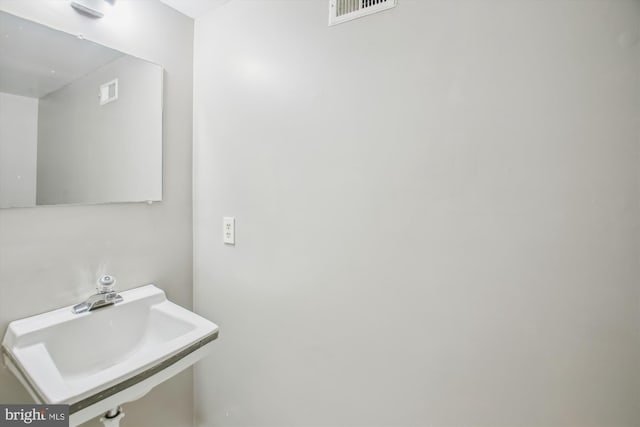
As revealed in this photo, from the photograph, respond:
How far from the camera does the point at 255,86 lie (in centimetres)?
120

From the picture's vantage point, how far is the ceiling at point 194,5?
129 centimetres

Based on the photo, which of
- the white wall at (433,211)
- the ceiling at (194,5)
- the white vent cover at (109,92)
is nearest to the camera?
the white wall at (433,211)

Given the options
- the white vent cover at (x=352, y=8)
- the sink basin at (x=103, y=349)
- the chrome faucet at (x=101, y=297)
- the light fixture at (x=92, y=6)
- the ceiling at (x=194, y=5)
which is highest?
the ceiling at (x=194, y=5)

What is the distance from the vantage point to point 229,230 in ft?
4.28

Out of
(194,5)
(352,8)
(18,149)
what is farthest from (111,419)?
(194,5)

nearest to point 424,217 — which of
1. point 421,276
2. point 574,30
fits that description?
point 421,276

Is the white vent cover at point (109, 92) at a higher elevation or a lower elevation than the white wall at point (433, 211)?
higher

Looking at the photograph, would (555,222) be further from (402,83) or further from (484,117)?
(402,83)

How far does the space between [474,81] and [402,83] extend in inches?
8.0

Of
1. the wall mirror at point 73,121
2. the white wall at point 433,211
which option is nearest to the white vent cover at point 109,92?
the wall mirror at point 73,121

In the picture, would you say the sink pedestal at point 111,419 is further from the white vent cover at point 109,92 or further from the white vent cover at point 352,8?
the white vent cover at point 352,8

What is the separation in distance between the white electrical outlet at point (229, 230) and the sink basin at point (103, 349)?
352mm

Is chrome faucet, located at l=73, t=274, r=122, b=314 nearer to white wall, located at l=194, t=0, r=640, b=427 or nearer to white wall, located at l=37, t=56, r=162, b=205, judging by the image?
white wall, located at l=37, t=56, r=162, b=205

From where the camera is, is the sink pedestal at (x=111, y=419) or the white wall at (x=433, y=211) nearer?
the white wall at (x=433, y=211)
